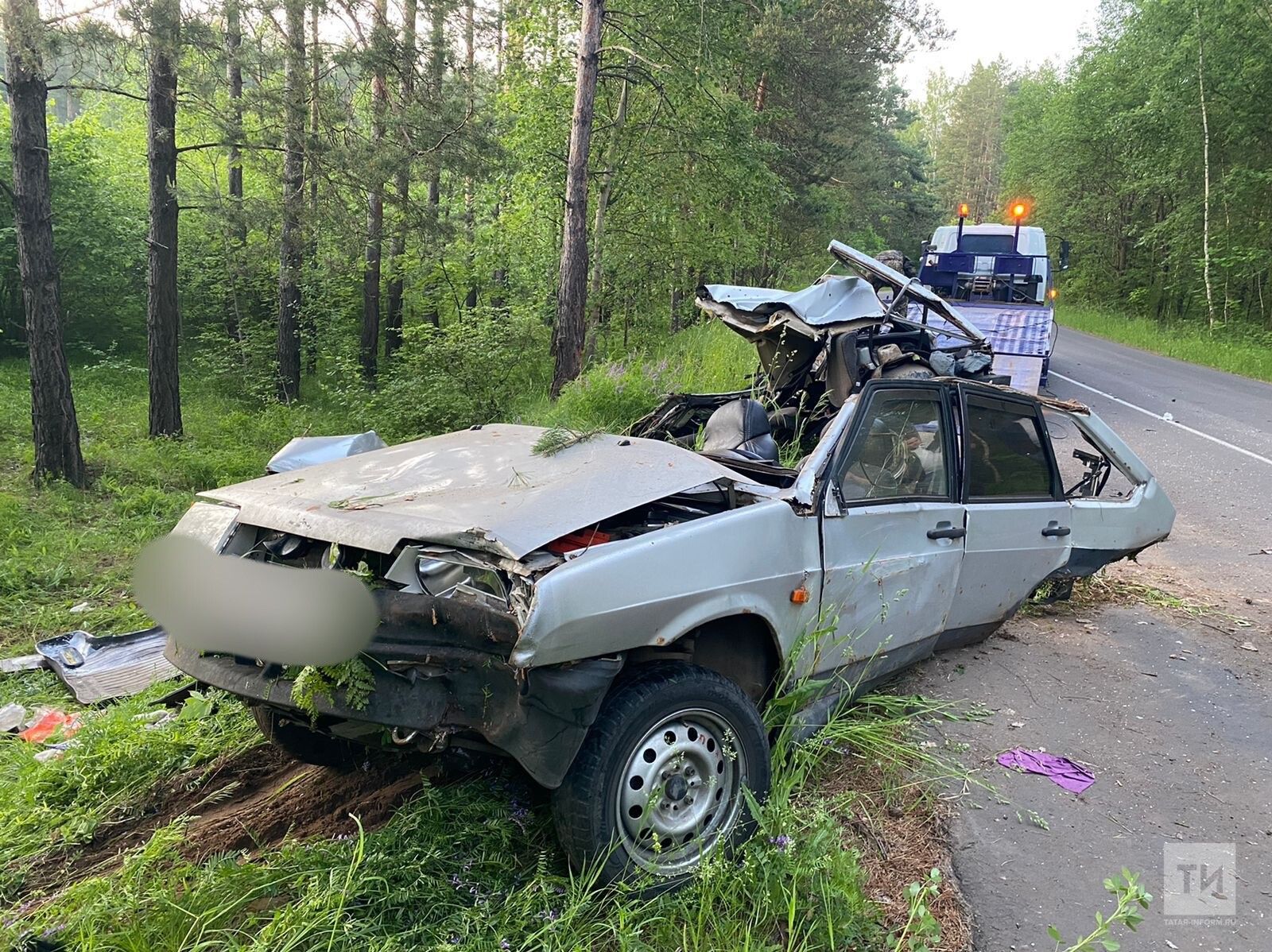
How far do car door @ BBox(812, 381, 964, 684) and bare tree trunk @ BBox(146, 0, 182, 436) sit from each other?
9.81 m

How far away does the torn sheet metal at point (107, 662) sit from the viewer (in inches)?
182

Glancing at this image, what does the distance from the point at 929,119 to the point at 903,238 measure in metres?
43.4

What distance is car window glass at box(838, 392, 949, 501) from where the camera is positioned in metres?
3.55

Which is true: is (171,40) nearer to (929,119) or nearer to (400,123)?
(400,123)

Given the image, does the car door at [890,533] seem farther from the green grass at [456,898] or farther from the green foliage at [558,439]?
the green foliage at [558,439]

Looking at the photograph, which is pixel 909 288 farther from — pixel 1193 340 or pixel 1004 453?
pixel 1193 340

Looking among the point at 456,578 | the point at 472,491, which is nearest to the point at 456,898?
the point at 456,578

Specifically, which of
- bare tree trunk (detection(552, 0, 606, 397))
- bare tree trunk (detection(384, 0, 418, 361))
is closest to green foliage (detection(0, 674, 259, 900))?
bare tree trunk (detection(552, 0, 606, 397))

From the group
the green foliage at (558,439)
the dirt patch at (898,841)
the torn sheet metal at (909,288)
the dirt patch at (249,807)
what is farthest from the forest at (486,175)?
the dirt patch at (898,841)

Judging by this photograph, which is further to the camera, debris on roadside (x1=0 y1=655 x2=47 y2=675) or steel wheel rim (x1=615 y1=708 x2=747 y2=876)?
debris on roadside (x1=0 y1=655 x2=47 y2=675)

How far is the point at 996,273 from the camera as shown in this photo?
46.0 feet

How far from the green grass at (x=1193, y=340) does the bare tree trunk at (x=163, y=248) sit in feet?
67.6

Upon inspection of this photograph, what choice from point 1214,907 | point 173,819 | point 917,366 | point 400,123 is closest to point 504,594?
point 173,819

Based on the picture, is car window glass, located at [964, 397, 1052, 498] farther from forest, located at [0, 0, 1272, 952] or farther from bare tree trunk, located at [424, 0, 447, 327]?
bare tree trunk, located at [424, 0, 447, 327]
